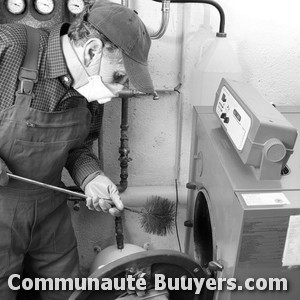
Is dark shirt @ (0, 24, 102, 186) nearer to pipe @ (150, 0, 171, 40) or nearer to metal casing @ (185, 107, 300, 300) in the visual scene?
pipe @ (150, 0, 171, 40)

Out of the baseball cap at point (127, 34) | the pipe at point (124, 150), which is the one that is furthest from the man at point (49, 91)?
the pipe at point (124, 150)

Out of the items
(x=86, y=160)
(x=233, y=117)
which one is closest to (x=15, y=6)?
(x=86, y=160)

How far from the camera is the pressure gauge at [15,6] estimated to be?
1304 mm

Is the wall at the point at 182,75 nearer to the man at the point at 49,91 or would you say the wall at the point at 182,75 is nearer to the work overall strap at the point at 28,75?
the man at the point at 49,91

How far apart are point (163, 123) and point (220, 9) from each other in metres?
0.47

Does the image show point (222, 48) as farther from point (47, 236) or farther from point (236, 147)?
point (47, 236)

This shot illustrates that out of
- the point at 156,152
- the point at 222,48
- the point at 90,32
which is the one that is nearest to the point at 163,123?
the point at 156,152

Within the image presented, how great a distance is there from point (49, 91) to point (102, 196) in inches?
15.0

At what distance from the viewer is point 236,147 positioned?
3.50ft

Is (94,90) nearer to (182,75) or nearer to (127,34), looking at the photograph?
(127,34)

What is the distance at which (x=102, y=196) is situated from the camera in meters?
1.36

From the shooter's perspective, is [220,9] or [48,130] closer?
[48,130]

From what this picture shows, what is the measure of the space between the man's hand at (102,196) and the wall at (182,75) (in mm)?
312

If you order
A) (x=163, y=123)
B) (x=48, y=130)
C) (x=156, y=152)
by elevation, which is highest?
(x=48, y=130)
